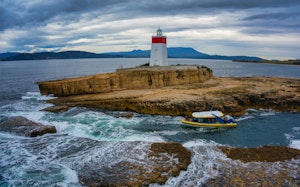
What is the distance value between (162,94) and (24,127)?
16637 mm

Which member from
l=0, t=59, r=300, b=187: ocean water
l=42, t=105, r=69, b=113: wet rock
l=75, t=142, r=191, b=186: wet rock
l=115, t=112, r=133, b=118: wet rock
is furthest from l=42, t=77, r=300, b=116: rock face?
l=75, t=142, r=191, b=186: wet rock

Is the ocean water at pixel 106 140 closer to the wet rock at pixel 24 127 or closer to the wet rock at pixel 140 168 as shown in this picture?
the wet rock at pixel 140 168

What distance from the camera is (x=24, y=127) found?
72.7ft

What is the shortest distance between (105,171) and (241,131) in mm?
14543

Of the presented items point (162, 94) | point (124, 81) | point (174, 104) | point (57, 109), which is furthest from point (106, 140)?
point (124, 81)

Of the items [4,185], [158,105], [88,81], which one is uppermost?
[88,81]

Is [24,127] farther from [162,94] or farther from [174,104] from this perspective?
[162,94]

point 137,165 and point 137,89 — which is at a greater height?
point 137,89

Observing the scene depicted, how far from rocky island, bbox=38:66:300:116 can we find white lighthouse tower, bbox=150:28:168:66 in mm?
4124

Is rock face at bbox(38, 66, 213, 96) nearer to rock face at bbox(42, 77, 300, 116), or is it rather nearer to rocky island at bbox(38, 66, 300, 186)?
rocky island at bbox(38, 66, 300, 186)

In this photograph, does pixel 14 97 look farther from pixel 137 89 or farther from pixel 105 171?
pixel 105 171

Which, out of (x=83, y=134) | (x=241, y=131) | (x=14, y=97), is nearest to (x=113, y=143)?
(x=83, y=134)

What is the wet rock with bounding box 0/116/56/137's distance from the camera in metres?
21.1

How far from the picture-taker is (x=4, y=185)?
13.5 metres
